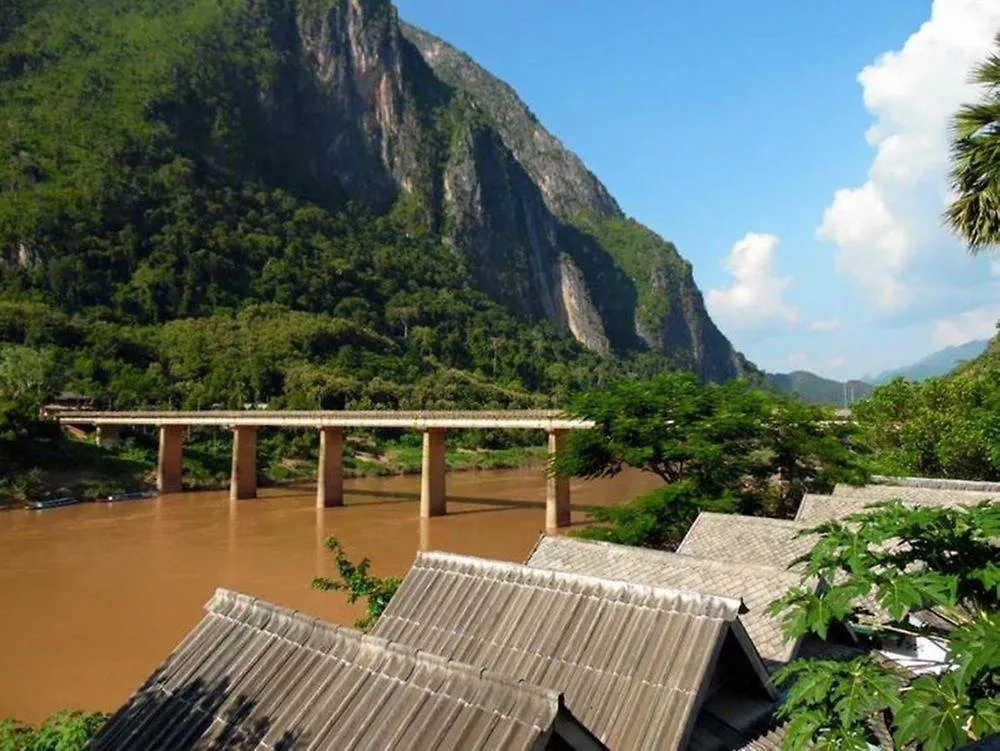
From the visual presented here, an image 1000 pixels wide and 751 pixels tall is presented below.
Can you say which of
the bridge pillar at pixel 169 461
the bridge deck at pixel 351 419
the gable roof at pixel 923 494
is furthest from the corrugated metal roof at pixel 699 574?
the bridge pillar at pixel 169 461

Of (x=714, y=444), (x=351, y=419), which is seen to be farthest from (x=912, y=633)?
(x=351, y=419)

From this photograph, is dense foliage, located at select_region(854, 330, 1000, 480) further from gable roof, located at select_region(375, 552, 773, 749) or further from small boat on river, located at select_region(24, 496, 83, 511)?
small boat on river, located at select_region(24, 496, 83, 511)

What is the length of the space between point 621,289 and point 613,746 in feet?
597

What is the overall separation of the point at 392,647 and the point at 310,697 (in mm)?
458

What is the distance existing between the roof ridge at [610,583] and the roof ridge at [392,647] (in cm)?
101

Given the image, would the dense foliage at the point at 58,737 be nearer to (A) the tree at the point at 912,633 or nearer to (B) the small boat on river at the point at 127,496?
(A) the tree at the point at 912,633

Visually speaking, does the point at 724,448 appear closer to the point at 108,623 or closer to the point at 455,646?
the point at 455,646

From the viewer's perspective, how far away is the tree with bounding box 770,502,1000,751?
9.01 feet

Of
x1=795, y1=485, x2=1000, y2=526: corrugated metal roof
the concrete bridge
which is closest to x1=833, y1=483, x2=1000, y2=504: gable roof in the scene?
x1=795, y1=485, x2=1000, y2=526: corrugated metal roof

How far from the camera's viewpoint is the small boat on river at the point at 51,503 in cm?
3491

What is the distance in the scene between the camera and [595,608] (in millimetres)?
4375

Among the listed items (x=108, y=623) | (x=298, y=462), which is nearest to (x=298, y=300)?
(x=298, y=462)

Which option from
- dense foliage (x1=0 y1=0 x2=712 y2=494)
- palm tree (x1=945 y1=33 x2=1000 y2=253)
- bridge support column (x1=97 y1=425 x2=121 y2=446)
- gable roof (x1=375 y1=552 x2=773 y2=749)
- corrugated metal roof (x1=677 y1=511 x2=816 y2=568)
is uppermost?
dense foliage (x1=0 y1=0 x2=712 y2=494)

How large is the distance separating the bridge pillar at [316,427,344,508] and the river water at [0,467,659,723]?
2.82 feet
